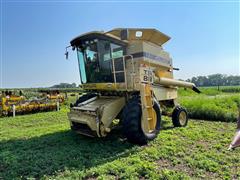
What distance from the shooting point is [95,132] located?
567 cm

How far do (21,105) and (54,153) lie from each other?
8.81m

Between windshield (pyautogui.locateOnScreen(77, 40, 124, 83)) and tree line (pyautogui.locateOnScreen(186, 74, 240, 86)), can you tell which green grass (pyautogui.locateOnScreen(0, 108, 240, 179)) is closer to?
windshield (pyautogui.locateOnScreen(77, 40, 124, 83))

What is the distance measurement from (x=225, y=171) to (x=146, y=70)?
3492mm

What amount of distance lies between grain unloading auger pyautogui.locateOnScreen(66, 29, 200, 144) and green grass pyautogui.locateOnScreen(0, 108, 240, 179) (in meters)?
0.46

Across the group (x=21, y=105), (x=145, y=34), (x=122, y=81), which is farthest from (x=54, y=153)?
(x=21, y=105)

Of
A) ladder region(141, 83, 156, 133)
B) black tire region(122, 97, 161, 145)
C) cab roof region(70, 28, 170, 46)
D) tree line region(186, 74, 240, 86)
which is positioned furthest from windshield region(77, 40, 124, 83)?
tree line region(186, 74, 240, 86)

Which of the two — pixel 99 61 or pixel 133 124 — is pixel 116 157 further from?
pixel 99 61

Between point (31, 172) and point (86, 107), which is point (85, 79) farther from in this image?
point (31, 172)

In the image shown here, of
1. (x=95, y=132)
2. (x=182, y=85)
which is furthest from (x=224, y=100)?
(x=95, y=132)

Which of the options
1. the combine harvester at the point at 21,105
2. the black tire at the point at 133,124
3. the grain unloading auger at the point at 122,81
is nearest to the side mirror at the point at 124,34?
the grain unloading auger at the point at 122,81

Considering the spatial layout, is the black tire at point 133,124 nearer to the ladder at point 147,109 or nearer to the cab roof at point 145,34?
the ladder at point 147,109

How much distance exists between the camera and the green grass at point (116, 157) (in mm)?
4078

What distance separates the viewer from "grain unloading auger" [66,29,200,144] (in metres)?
5.67

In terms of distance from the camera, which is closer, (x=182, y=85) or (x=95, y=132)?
(x=95, y=132)
